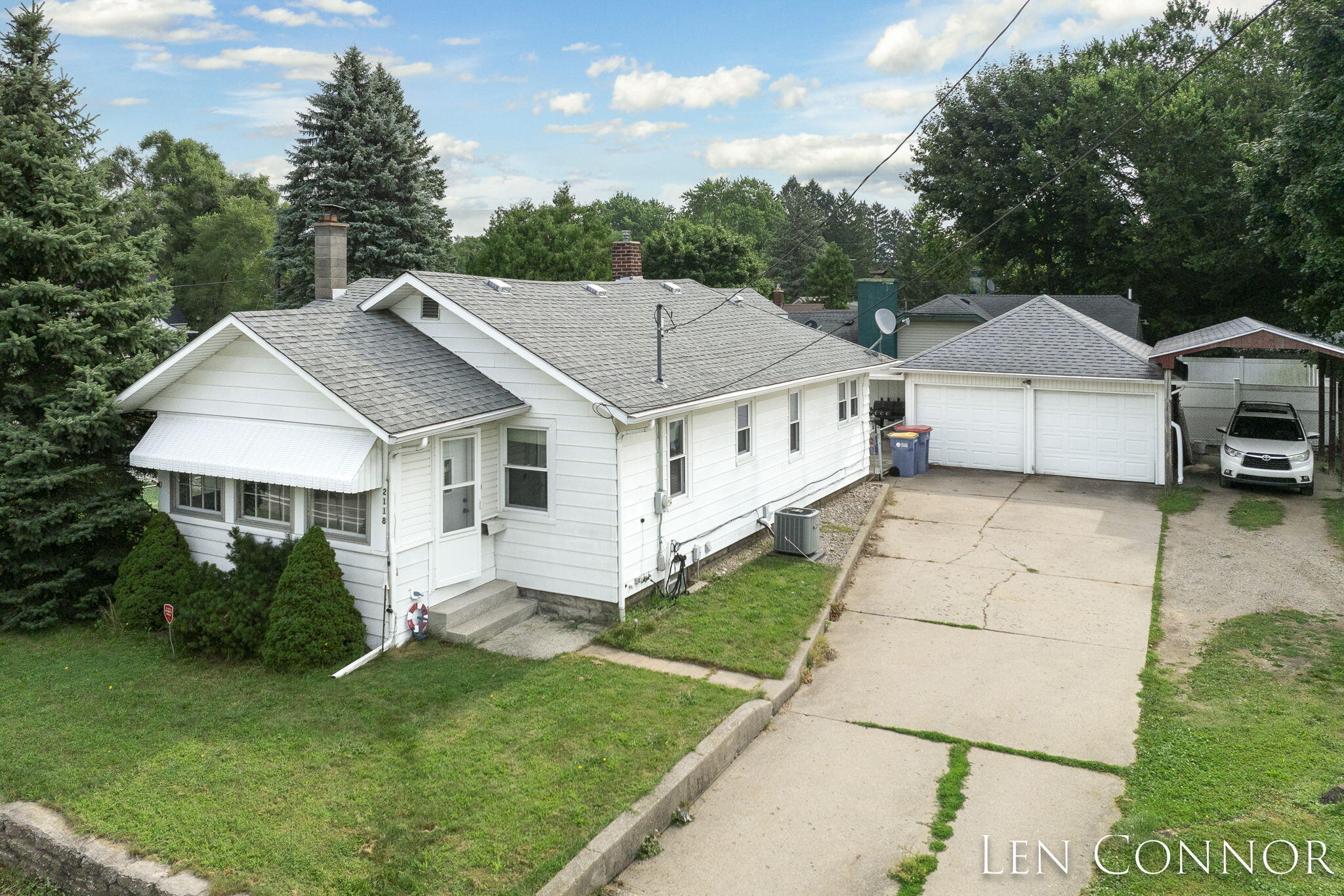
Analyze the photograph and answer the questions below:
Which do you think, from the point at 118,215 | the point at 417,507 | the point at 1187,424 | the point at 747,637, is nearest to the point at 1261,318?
the point at 1187,424

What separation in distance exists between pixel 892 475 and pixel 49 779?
17.9 metres

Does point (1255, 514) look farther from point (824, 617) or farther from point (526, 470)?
point (526, 470)

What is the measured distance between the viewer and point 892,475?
2202cm

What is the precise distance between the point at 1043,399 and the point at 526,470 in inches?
567

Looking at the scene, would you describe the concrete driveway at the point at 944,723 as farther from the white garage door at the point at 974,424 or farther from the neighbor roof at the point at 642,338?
the white garage door at the point at 974,424

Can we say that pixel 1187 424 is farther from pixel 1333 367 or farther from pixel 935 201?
pixel 935 201

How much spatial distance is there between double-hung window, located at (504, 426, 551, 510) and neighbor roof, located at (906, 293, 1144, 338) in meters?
22.7

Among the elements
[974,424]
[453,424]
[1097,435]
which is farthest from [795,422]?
[1097,435]

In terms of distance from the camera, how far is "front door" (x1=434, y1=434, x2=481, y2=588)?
37.1ft

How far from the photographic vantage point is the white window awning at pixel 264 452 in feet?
34.1

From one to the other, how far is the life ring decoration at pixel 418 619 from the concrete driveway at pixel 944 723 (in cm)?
441

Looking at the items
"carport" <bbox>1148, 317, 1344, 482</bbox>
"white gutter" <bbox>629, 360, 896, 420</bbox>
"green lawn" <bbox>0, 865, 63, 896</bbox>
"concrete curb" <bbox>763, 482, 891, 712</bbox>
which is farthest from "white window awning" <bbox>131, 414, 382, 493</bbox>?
"carport" <bbox>1148, 317, 1344, 482</bbox>

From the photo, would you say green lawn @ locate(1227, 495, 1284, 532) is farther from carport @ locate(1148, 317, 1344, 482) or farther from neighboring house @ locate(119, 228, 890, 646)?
neighboring house @ locate(119, 228, 890, 646)

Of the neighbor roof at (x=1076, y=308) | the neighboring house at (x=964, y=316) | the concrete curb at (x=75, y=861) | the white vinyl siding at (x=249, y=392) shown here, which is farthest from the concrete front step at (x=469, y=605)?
the neighbor roof at (x=1076, y=308)
